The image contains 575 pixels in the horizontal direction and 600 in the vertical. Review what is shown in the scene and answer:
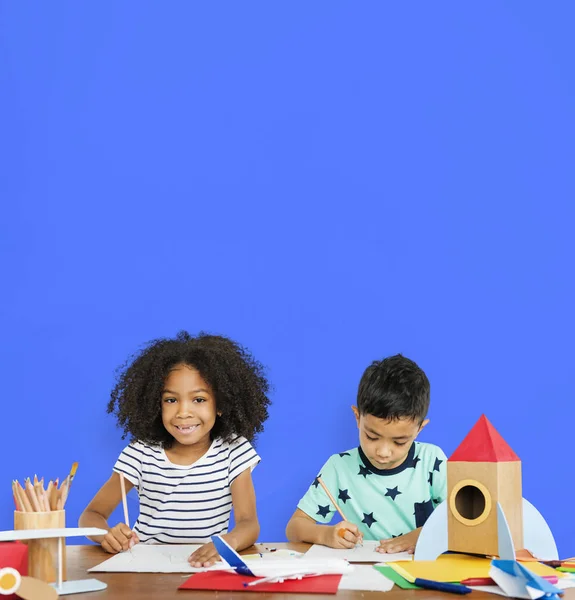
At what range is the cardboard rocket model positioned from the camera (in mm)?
988

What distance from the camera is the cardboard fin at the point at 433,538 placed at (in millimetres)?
1026

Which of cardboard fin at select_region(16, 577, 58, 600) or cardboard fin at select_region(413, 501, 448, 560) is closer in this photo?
cardboard fin at select_region(16, 577, 58, 600)

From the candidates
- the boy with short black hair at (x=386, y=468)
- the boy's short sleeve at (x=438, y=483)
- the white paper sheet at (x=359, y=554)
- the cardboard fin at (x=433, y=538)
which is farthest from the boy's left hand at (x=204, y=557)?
the boy's short sleeve at (x=438, y=483)

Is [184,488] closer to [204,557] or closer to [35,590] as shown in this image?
[204,557]

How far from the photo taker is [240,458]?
4.92ft

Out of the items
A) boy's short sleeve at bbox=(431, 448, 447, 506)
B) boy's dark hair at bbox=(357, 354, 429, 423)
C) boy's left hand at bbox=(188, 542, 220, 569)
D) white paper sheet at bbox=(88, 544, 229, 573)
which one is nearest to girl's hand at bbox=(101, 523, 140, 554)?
white paper sheet at bbox=(88, 544, 229, 573)

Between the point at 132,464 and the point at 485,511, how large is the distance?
28.2 inches

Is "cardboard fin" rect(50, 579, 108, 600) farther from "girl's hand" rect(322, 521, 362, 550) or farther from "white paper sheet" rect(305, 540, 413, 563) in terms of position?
"girl's hand" rect(322, 521, 362, 550)

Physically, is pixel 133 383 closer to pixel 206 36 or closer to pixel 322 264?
pixel 322 264

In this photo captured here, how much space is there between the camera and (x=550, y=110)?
6.60 ft

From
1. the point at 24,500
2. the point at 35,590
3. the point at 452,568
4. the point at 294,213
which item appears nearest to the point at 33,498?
the point at 24,500

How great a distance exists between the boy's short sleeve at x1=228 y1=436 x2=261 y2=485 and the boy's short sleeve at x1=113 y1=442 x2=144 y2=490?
163 mm

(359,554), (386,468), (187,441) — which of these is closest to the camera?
(359,554)

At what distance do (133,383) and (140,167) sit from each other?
684 millimetres
